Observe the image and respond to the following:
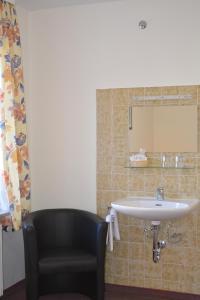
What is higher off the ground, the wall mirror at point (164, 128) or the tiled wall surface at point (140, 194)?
the wall mirror at point (164, 128)

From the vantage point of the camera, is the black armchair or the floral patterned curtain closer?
the black armchair

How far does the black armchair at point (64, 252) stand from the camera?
2834 mm

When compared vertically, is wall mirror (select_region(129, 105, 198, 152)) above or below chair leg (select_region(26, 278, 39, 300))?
above

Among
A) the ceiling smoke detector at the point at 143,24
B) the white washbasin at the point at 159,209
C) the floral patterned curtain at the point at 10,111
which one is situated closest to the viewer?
the white washbasin at the point at 159,209

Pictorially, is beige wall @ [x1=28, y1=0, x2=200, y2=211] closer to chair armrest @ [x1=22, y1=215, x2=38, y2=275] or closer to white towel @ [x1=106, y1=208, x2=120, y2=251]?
white towel @ [x1=106, y1=208, x2=120, y2=251]

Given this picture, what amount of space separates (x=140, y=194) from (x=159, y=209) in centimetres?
57

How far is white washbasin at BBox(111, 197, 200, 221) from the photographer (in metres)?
2.73

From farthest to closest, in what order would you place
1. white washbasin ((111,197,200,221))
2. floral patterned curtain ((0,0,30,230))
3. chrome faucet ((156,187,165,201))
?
A: chrome faucet ((156,187,165,201))
floral patterned curtain ((0,0,30,230))
white washbasin ((111,197,200,221))

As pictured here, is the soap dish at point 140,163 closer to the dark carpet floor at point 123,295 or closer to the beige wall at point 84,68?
the beige wall at point 84,68

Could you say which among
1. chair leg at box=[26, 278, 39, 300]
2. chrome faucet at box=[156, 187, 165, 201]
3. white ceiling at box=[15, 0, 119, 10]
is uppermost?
white ceiling at box=[15, 0, 119, 10]

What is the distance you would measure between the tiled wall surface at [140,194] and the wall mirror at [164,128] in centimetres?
5

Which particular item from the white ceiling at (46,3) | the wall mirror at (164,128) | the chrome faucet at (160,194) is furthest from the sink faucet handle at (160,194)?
the white ceiling at (46,3)

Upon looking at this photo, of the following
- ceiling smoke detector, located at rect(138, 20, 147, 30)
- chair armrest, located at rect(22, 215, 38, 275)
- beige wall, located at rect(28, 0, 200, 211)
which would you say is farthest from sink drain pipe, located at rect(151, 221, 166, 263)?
ceiling smoke detector, located at rect(138, 20, 147, 30)

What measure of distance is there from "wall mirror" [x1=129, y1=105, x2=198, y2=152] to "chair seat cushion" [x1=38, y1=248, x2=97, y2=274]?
0.98 meters
